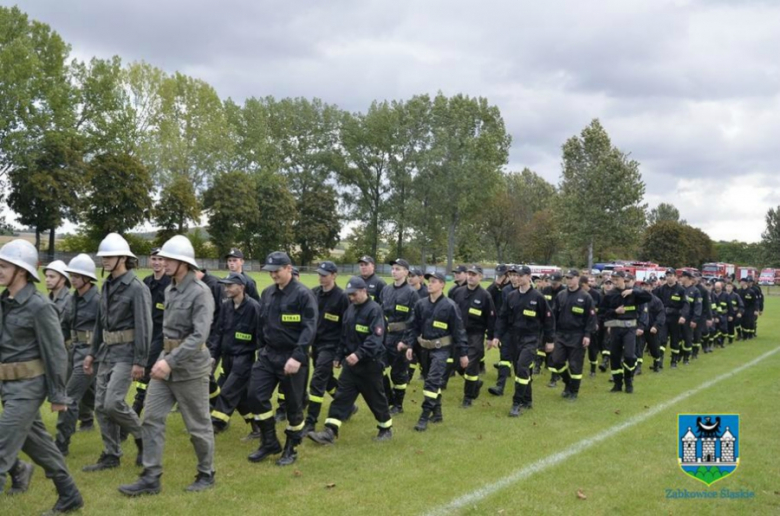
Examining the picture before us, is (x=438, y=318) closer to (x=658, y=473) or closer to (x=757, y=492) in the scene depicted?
(x=658, y=473)

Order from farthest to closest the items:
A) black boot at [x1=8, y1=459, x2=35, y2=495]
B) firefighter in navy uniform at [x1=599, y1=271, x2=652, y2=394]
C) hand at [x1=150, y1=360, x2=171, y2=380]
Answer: firefighter in navy uniform at [x1=599, y1=271, x2=652, y2=394], black boot at [x1=8, y1=459, x2=35, y2=495], hand at [x1=150, y1=360, x2=171, y2=380]

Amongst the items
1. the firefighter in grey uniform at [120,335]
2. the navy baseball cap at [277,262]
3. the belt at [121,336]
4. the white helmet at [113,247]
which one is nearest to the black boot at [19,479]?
the firefighter in grey uniform at [120,335]

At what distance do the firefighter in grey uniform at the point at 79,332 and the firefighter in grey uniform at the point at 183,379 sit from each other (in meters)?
1.39

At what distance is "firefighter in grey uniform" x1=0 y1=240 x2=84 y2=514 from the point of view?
16.1ft

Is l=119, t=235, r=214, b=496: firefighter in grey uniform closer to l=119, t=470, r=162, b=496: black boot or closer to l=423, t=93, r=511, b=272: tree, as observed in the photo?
l=119, t=470, r=162, b=496: black boot

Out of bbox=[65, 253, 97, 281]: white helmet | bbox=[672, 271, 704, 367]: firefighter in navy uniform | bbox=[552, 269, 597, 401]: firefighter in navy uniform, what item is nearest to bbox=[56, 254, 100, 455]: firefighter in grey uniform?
bbox=[65, 253, 97, 281]: white helmet

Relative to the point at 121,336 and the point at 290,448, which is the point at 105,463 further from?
the point at 290,448

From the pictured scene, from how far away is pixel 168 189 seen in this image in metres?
57.9

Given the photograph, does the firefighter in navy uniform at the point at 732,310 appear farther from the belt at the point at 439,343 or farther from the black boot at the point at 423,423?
the black boot at the point at 423,423

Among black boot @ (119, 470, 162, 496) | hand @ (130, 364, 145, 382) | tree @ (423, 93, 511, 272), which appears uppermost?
tree @ (423, 93, 511, 272)

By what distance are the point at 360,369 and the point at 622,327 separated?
254 inches

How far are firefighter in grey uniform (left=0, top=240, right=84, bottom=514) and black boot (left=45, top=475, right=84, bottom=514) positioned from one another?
41cm

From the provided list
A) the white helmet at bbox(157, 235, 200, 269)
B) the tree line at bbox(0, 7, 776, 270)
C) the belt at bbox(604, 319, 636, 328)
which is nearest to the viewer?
the white helmet at bbox(157, 235, 200, 269)

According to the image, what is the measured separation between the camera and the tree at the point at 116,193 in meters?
53.0
